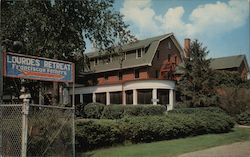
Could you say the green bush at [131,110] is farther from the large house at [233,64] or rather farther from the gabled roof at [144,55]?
the large house at [233,64]

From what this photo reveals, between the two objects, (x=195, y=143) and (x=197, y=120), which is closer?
(x=195, y=143)

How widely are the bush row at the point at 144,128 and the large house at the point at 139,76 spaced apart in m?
20.0

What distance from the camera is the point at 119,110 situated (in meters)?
38.0

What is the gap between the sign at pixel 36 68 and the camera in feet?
33.6

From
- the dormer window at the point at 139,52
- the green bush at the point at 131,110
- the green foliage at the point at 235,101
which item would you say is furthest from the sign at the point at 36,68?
the dormer window at the point at 139,52

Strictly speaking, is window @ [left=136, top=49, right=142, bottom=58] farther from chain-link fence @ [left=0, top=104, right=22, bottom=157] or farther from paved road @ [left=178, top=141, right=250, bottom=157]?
chain-link fence @ [left=0, top=104, right=22, bottom=157]

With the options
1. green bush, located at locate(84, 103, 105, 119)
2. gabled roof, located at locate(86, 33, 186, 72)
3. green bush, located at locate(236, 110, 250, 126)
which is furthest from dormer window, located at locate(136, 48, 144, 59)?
green bush, located at locate(236, 110, 250, 126)

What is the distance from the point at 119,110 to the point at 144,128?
65.2 feet

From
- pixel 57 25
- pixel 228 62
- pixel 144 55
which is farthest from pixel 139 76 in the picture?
pixel 57 25

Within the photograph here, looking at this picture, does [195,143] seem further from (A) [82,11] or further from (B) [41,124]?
(A) [82,11]

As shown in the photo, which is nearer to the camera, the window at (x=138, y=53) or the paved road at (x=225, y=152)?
the paved road at (x=225, y=152)

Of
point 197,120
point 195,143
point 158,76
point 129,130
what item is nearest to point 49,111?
point 129,130

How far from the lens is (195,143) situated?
18.2m

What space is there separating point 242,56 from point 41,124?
164 feet
